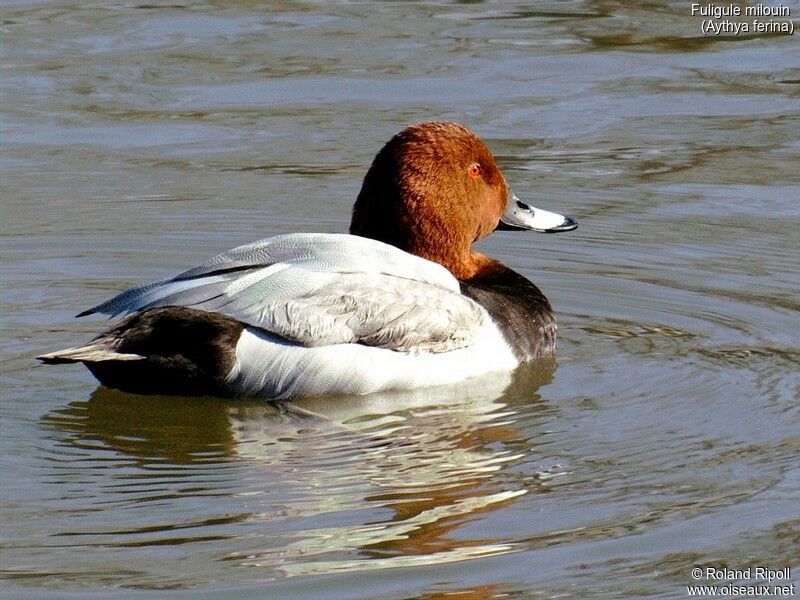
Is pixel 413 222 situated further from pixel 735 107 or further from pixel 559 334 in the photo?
pixel 735 107

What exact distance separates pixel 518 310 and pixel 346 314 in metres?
0.86

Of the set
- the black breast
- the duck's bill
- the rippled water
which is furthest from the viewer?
the duck's bill

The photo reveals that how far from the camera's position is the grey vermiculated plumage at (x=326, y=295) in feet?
17.9

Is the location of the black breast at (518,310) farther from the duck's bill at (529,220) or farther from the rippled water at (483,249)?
the duck's bill at (529,220)

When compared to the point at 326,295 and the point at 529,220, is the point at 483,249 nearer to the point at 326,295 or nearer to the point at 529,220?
the point at 529,220

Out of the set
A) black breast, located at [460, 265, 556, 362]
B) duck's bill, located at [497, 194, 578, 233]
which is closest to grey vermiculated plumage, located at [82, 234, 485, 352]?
black breast, located at [460, 265, 556, 362]

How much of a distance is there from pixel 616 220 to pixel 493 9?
3389mm

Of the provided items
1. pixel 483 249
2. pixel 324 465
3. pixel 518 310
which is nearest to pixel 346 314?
pixel 324 465

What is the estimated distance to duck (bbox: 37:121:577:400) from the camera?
5375 millimetres

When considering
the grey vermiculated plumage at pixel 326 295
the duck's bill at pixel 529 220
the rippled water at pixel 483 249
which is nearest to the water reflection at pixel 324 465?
the rippled water at pixel 483 249

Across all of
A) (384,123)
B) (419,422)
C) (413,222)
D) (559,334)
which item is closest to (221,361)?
(419,422)

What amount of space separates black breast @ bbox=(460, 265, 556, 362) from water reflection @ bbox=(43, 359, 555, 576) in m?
0.08

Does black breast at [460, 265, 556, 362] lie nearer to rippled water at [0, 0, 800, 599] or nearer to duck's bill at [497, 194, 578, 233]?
rippled water at [0, 0, 800, 599]

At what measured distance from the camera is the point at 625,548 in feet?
14.1
